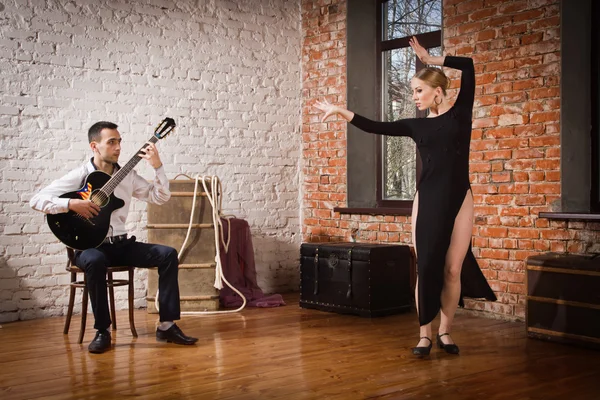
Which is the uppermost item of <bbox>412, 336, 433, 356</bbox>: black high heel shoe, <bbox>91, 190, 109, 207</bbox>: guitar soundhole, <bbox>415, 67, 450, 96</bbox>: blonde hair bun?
<bbox>415, 67, 450, 96</bbox>: blonde hair bun

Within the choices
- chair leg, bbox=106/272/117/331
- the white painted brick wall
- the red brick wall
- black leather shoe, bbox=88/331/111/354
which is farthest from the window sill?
black leather shoe, bbox=88/331/111/354

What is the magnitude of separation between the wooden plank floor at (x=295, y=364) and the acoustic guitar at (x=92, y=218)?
2.11 ft

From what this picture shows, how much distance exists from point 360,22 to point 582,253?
2.74 metres

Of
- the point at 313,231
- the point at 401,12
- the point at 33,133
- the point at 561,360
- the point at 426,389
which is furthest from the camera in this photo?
the point at 313,231

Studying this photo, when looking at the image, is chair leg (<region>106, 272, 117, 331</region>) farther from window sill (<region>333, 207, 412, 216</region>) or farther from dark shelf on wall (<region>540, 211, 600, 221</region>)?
dark shelf on wall (<region>540, 211, 600, 221</region>)

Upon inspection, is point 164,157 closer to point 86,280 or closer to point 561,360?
point 86,280

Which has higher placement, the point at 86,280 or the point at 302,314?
the point at 86,280

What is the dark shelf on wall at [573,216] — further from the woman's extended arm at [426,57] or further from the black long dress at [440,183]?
the woman's extended arm at [426,57]

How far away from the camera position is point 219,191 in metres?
5.62

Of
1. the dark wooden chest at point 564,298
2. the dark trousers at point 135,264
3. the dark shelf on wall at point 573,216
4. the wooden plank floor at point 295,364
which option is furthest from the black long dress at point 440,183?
the dark trousers at point 135,264

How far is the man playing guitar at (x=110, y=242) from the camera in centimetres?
419

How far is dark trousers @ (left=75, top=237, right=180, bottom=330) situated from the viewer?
13.8ft

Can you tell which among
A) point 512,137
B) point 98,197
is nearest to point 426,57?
point 512,137

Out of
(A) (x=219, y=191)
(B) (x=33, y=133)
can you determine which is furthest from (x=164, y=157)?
(B) (x=33, y=133)
